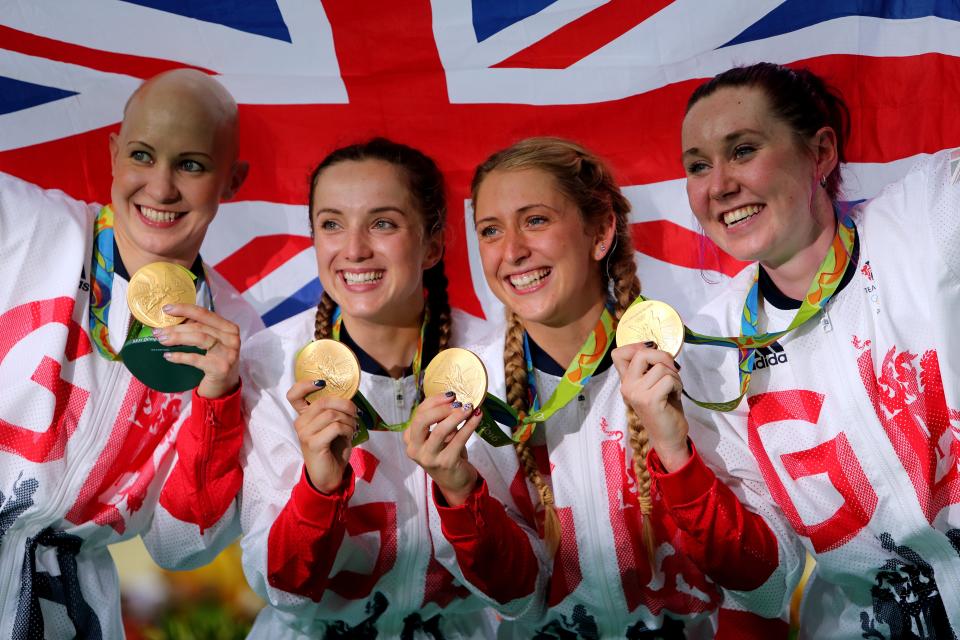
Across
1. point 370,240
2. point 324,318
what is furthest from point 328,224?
point 324,318

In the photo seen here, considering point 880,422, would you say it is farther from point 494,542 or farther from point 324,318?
point 324,318

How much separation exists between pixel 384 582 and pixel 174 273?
121 centimetres

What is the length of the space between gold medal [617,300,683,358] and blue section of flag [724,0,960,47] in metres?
1.14

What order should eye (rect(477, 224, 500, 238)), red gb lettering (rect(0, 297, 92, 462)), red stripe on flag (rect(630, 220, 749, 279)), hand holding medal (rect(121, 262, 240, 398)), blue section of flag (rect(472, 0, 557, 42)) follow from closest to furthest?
1. hand holding medal (rect(121, 262, 240, 398))
2. red gb lettering (rect(0, 297, 92, 462))
3. eye (rect(477, 224, 500, 238))
4. red stripe on flag (rect(630, 220, 749, 279))
5. blue section of flag (rect(472, 0, 557, 42))

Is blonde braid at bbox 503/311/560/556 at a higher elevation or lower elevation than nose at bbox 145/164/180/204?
lower

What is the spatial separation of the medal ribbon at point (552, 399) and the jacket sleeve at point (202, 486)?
815 mm

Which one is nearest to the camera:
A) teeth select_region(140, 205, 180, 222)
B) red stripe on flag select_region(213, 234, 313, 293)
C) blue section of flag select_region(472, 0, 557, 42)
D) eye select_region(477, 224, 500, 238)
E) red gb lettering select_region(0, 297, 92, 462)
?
red gb lettering select_region(0, 297, 92, 462)

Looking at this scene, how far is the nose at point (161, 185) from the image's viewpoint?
3311 mm

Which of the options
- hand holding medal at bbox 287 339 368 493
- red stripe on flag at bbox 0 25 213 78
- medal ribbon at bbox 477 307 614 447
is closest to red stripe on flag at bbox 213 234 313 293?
red stripe on flag at bbox 0 25 213 78

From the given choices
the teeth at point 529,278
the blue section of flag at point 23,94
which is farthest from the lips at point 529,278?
the blue section of flag at point 23,94

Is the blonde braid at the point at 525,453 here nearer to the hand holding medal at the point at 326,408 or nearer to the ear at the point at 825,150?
the hand holding medal at the point at 326,408

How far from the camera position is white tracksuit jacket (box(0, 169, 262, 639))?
122 inches

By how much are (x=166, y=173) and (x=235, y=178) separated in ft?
1.01

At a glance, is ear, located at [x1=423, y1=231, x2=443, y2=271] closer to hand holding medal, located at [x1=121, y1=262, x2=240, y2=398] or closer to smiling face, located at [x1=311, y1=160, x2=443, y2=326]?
smiling face, located at [x1=311, y1=160, x2=443, y2=326]
